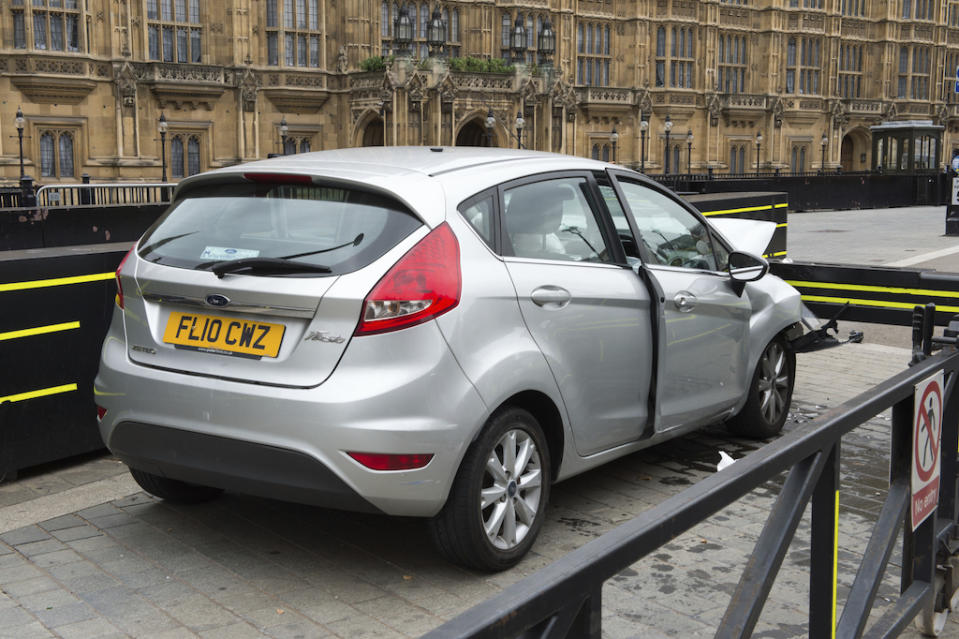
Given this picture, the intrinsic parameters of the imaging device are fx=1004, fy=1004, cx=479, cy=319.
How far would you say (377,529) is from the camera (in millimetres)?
4637

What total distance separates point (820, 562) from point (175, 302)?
276cm

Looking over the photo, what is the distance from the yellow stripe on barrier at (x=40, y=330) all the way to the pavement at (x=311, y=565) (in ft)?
2.62

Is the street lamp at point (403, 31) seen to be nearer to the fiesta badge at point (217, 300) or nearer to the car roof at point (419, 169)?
the car roof at point (419, 169)

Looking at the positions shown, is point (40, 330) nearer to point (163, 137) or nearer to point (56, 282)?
point (56, 282)

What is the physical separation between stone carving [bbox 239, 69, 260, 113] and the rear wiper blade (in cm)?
3230

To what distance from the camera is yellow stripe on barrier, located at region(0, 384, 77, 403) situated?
5.29 meters

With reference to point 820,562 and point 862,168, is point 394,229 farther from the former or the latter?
point 862,168

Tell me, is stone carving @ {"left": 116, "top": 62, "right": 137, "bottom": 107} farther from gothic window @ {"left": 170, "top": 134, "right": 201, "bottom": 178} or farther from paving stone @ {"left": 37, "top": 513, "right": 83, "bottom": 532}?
paving stone @ {"left": 37, "top": 513, "right": 83, "bottom": 532}

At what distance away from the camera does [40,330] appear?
5391mm

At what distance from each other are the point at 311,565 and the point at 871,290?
377 cm

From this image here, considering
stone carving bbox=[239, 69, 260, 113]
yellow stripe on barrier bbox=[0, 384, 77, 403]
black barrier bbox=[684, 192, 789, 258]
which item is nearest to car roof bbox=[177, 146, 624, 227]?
yellow stripe on barrier bbox=[0, 384, 77, 403]

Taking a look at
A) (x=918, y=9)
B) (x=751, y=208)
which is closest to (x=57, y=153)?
(x=751, y=208)

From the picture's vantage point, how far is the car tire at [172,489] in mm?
4750

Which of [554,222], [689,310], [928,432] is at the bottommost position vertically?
[928,432]
